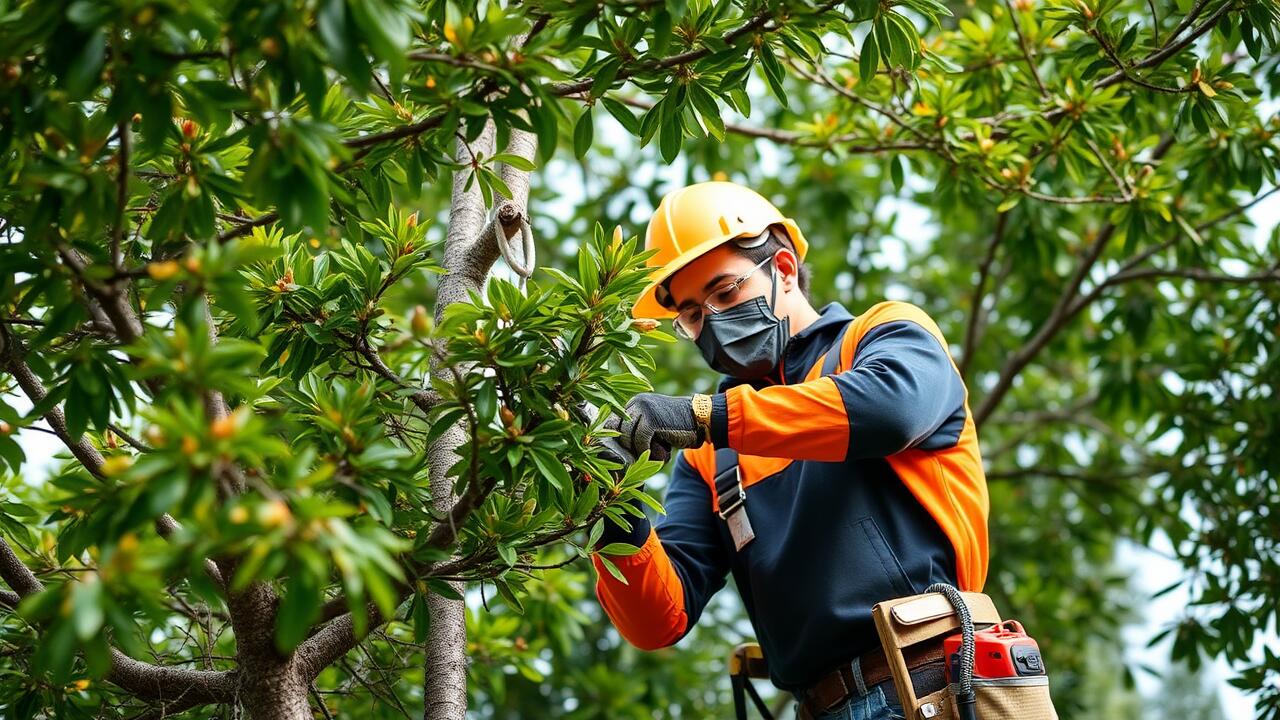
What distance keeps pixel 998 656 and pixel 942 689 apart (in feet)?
0.53

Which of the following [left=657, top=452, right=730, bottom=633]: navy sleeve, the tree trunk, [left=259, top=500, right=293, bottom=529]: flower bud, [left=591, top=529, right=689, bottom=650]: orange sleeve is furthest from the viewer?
[left=657, top=452, right=730, bottom=633]: navy sleeve

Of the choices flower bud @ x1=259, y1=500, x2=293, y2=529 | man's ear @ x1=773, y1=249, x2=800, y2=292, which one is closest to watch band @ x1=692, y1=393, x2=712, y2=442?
man's ear @ x1=773, y1=249, x2=800, y2=292

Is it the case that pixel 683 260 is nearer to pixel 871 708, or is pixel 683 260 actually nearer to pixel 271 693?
pixel 871 708

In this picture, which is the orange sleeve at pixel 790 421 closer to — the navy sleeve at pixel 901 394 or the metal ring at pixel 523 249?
the navy sleeve at pixel 901 394

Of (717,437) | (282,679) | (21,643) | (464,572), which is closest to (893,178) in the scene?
(717,437)

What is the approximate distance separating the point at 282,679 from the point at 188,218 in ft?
3.44

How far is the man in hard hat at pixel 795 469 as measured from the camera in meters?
2.80

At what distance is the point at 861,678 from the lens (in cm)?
292

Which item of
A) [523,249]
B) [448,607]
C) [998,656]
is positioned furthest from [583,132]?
[998,656]

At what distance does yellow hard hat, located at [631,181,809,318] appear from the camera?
3.52 meters

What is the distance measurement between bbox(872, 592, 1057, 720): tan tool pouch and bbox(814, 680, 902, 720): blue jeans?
0.07 metres

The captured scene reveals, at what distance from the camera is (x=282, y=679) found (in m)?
2.57

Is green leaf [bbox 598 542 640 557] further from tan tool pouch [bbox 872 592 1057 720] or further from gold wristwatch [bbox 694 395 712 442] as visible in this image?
tan tool pouch [bbox 872 592 1057 720]

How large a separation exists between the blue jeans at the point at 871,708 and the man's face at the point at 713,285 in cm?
115
